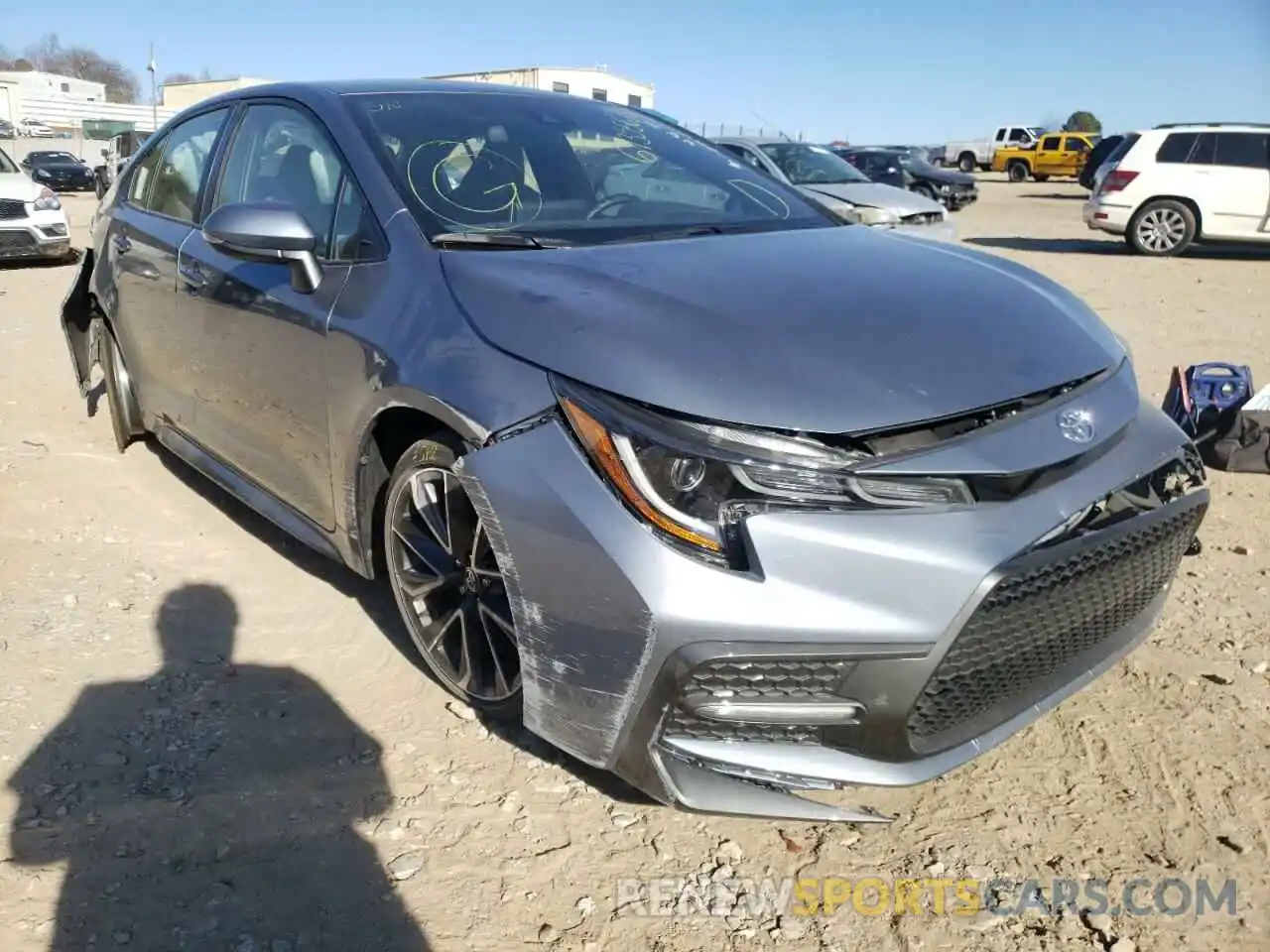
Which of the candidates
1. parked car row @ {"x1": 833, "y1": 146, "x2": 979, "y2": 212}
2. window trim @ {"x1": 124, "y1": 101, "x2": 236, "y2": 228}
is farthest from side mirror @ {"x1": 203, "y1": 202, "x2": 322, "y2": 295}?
parked car row @ {"x1": 833, "y1": 146, "x2": 979, "y2": 212}

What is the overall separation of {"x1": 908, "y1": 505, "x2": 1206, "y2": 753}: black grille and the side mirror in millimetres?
1922

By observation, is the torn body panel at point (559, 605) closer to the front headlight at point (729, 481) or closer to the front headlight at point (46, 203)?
the front headlight at point (729, 481)

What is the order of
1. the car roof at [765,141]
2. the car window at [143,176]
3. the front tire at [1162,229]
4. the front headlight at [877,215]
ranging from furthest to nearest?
the front tire at [1162,229]
the car roof at [765,141]
the front headlight at [877,215]
the car window at [143,176]

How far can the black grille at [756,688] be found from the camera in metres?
1.93

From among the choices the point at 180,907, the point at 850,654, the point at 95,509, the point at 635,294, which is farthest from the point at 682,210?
the point at 95,509

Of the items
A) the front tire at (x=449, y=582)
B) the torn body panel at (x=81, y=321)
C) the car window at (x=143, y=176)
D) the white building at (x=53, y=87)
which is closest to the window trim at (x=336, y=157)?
the front tire at (x=449, y=582)

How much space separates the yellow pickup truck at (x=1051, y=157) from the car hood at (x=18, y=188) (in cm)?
3277

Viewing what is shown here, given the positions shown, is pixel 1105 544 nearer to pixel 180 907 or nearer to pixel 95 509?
pixel 180 907

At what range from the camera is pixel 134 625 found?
3.22 meters

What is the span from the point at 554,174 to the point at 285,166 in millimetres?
872

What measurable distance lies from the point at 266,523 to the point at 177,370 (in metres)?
0.68

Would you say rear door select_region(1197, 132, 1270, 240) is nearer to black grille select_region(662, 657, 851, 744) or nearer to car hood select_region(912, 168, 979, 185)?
car hood select_region(912, 168, 979, 185)

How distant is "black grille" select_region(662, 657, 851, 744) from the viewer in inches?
75.8

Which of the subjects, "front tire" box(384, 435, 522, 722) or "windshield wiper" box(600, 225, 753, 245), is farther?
"windshield wiper" box(600, 225, 753, 245)
